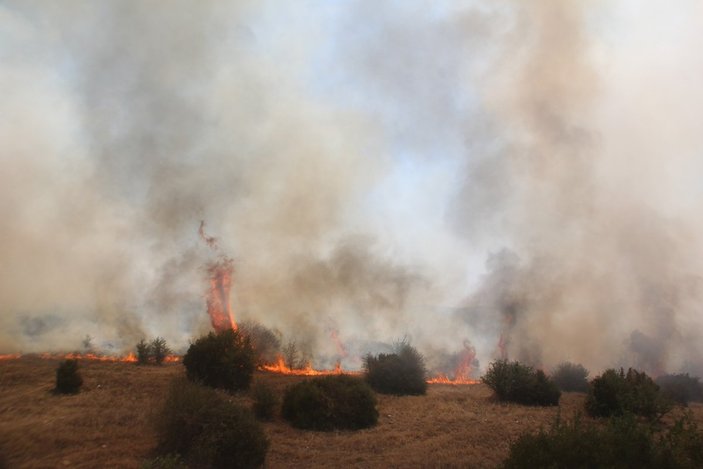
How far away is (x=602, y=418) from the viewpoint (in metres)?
18.7

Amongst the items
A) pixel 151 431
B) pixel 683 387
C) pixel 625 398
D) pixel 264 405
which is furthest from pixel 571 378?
pixel 151 431

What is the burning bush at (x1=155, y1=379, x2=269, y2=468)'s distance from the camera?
1206 cm

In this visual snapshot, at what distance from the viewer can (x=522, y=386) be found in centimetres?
2291

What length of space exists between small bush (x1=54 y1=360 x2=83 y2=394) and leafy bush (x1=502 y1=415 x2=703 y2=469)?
59.1ft

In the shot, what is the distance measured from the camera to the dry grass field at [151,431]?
1216 cm

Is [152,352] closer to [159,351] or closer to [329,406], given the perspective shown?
[159,351]

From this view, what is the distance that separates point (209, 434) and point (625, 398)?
1651cm

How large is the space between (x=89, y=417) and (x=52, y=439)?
9.10 feet

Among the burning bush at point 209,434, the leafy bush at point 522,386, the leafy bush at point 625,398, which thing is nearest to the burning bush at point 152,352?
the burning bush at point 209,434

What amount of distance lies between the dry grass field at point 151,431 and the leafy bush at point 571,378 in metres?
12.9

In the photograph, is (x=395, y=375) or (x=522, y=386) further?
(x=395, y=375)

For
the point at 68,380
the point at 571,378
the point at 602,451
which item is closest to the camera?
the point at 602,451

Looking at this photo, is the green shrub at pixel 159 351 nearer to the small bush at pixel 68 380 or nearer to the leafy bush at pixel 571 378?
the small bush at pixel 68 380

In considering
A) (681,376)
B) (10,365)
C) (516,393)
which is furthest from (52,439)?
(681,376)
